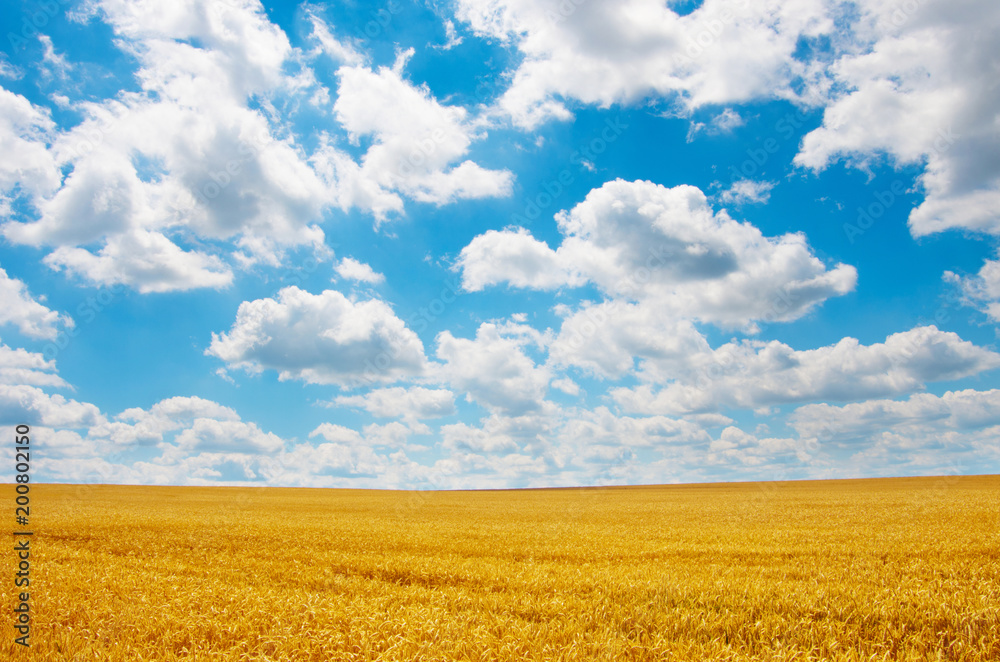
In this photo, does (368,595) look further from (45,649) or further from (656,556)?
(656,556)

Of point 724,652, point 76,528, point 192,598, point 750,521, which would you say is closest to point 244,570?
point 192,598

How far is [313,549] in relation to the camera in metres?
15.9

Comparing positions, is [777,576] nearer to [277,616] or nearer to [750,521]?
[277,616]

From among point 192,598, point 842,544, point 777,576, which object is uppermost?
point 192,598

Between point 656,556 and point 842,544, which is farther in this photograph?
point 842,544

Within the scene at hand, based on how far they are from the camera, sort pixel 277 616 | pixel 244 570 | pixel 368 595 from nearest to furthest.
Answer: pixel 277 616, pixel 368 595, pixel 244 570

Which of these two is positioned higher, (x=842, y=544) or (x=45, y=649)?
(x=45, y=649)

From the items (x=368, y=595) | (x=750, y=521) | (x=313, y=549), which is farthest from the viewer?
(x=750, y=521)

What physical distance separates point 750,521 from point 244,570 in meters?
25.2

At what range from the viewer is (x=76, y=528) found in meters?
21.0

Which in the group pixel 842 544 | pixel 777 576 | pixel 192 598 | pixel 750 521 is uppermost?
pixel 192 598

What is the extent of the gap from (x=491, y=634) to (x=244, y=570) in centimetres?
845

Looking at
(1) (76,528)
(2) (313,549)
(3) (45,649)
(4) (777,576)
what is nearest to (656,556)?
(4) (777,576)

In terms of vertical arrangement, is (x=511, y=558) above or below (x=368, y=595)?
below
